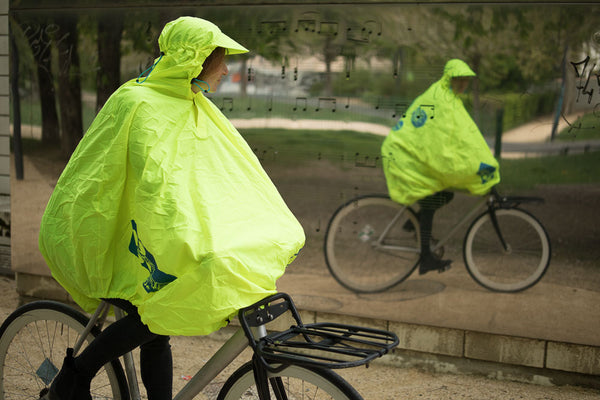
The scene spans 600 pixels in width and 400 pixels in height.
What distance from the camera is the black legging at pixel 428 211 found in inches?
178

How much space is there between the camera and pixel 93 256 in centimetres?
252

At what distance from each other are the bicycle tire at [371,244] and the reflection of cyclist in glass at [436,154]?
0.23 ft

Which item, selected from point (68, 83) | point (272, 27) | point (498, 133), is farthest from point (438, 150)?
point (68, 83)

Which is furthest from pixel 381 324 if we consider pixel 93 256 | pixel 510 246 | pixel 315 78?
pixel 93 256

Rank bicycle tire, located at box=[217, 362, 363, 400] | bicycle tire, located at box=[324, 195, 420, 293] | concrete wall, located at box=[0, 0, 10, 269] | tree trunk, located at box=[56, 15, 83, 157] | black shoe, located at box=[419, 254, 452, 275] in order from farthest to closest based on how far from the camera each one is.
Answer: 1. concrete wall, located at box=[0, 0, 10, 269]
2. tree trunk, located at box=[56, 15, 83, 157]
3. bicycle tire, located at box=[324, 195, 420, 293]
4. black shoe, located at box=[419, 254, 452, 275]
5. bicycle tire, located at box=[217, 362, 363, 400]

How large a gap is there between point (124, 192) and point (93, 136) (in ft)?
0.75

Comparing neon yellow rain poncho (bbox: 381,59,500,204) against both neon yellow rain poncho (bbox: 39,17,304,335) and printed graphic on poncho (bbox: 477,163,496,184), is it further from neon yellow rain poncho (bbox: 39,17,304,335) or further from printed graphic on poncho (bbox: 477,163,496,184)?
neon yellow rain poncho (bbox: 39,17,304,335)

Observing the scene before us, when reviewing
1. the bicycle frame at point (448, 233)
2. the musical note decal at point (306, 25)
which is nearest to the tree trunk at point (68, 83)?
the musical note decal at point (306, 25)

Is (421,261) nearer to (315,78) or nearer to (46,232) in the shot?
(315,78)

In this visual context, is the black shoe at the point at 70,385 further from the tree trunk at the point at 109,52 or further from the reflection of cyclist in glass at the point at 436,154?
the tree trunk at the point at 109,52

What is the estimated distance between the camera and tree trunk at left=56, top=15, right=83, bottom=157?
5.24 metres

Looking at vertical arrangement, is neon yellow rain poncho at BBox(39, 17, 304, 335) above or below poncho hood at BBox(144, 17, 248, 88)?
below

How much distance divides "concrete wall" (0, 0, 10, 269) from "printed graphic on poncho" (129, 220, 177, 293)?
4.16 metres

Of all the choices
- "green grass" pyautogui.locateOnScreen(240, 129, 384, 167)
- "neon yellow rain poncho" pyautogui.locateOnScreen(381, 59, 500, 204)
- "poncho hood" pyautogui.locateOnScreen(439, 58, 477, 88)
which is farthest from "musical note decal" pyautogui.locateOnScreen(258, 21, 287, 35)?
"poncho hood" pyautogui.locateOnScreen(439, 58, 477, 88)
